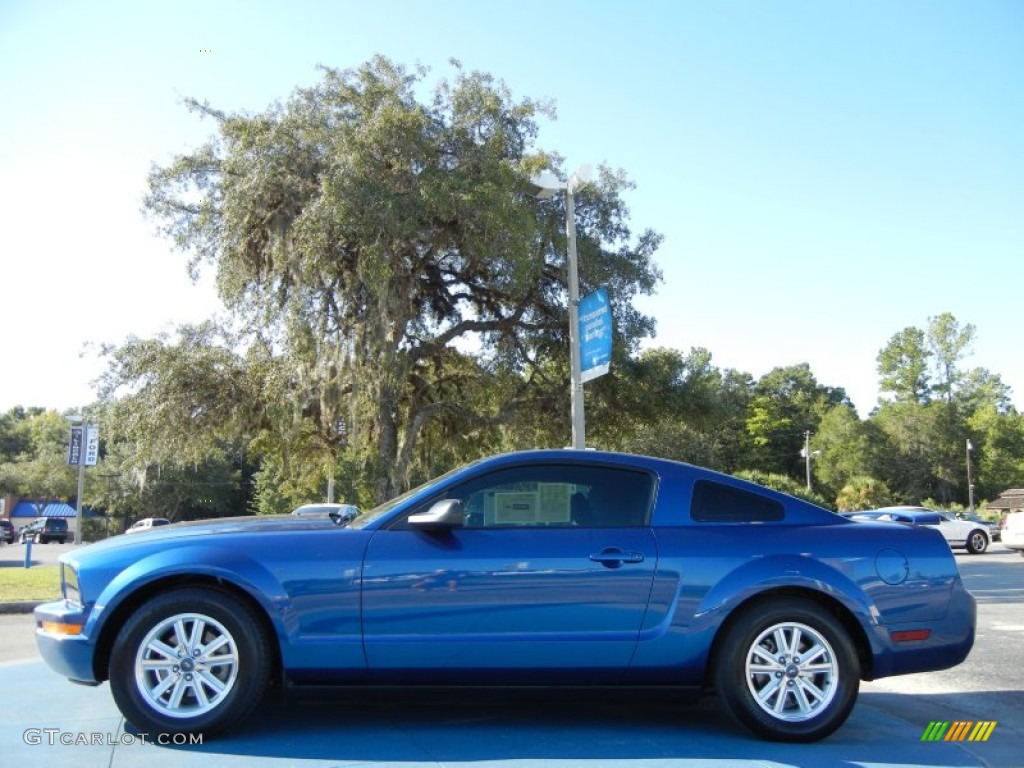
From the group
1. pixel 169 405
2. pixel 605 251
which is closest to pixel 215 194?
pixel 169 405

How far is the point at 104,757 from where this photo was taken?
13.1ft

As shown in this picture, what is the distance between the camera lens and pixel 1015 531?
20609 millimetres

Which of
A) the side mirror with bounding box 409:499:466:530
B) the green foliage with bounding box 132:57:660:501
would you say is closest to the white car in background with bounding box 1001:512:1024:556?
the green foliage with bounding box 132:57:660:501

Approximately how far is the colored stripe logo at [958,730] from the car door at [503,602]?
185 cm

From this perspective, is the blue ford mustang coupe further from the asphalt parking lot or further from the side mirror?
the asphalt parking lot

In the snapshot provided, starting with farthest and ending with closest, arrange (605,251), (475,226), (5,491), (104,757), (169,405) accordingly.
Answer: (5,491) < (605,251) < (169,405) < (475,226) < (104,757)

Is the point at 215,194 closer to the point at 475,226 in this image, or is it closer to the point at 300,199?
the point at 300,199

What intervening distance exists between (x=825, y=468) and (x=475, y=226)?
7320 cm

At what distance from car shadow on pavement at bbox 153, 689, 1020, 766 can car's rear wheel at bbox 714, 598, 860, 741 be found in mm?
122

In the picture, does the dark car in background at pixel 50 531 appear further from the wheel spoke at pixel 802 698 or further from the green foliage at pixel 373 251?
the wheel spoke at pixel 802 698

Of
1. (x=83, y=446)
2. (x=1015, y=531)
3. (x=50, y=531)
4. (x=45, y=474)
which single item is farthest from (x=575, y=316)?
(x=45, y=474)

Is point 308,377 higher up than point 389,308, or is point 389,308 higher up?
point 389,308

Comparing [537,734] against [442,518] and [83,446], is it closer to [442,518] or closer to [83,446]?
[442,518]

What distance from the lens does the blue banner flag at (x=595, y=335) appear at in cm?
1115
